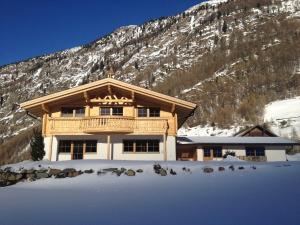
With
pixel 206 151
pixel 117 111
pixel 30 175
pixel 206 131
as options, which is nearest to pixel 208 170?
pixel 30 175

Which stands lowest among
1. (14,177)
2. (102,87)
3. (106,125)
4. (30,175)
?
(14,177)

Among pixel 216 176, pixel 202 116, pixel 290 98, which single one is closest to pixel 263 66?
pixel 290 98

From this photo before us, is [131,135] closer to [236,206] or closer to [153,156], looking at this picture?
[153,156]

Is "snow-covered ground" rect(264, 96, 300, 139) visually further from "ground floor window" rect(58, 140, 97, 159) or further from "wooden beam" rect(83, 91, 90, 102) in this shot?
"wooden beam" rect(83, 91, 90, 102)

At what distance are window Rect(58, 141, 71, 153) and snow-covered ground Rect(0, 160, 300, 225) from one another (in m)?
10.1

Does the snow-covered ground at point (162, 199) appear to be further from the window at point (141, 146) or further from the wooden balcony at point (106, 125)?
the window at point (141, 146)

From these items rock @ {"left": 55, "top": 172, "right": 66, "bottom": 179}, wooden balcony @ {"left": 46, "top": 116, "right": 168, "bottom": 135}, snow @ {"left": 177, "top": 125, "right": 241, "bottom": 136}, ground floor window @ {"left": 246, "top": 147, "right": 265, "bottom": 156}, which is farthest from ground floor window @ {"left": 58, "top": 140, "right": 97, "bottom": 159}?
snow @ {"left": 177, "top": 125, "right": 241, "bottom": 136}

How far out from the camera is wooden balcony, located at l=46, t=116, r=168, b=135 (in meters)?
27.0

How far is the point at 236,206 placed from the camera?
440 inches

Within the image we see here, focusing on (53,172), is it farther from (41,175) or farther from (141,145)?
(141,145)

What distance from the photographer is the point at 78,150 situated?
92.6ft

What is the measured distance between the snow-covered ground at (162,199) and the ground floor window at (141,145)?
9082 millimetres

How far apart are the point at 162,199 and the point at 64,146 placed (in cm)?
1736

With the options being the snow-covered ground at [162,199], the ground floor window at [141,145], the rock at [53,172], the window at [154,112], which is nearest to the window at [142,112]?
the window at [154,112]
